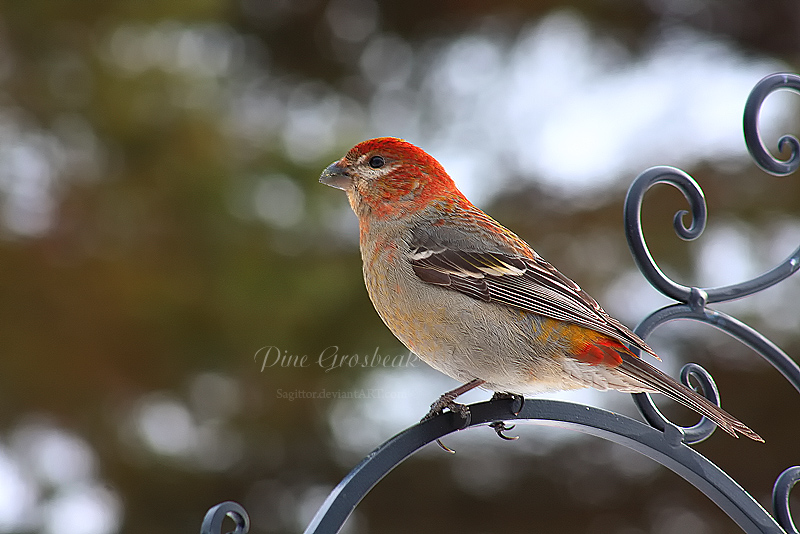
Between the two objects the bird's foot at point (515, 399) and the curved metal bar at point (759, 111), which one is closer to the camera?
the bird's foot at point (515, 399)

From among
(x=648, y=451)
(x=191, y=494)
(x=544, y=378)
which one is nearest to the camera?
(x=648, y=451)

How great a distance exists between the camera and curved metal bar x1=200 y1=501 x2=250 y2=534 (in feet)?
4.67

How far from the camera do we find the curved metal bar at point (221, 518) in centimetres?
142

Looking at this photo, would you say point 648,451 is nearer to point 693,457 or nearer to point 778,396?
point 693,457

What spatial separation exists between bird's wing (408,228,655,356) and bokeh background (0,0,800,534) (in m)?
2.02

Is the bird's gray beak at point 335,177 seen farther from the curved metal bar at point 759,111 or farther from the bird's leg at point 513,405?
the curved metal bar at point 759,111

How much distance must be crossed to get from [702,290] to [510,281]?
473 mm

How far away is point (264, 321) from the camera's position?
4.04 m

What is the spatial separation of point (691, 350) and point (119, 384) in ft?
10.4

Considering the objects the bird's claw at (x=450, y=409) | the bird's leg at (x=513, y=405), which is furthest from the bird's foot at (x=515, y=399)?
the bird's claw at (x=450, y=409)

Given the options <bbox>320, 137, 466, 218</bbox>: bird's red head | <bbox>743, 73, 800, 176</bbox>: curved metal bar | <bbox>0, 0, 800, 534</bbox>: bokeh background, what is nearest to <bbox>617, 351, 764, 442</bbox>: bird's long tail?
<bbox>743, 73, 800, 176</bbox>: curved metal bar

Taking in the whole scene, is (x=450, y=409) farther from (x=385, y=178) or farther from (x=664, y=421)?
(x=385, y=178)

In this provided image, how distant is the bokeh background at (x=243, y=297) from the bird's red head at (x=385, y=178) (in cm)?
184

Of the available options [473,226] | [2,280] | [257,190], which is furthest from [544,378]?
[2,280]
